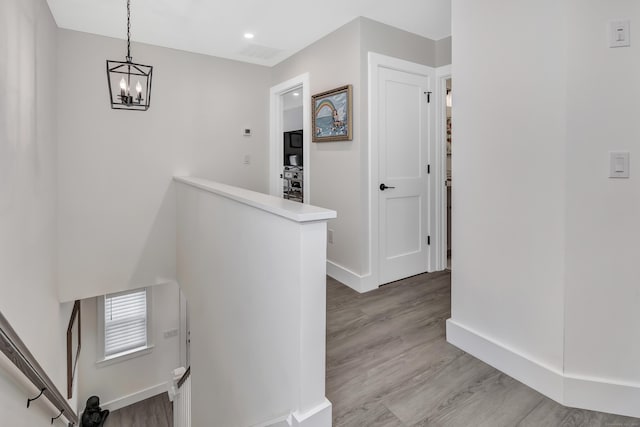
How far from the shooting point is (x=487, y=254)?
6.39ft

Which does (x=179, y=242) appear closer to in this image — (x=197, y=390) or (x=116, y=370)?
(x=197, y=390)

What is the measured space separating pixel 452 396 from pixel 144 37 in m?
4.09

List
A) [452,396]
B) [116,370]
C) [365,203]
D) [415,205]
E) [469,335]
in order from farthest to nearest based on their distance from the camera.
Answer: [116,370]
[415,205]
[365,203]
[469,335]
[452,396]

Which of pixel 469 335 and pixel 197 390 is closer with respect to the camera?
pixel 469 335

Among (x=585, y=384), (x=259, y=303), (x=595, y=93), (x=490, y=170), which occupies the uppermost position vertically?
(x=595, y=93)

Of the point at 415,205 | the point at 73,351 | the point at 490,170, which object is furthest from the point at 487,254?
the point at 73,351

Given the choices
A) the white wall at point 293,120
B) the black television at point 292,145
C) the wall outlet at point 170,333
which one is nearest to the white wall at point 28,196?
the wall outlet at point 170,333

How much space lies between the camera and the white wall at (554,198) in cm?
149

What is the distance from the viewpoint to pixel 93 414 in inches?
178

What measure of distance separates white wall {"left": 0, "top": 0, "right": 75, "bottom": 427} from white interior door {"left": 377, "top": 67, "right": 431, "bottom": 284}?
2.53 metres

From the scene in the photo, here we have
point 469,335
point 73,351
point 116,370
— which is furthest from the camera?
point 116,370

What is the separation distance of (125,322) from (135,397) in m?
1.14

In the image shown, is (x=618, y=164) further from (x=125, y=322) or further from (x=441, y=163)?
(x=125, y=322)

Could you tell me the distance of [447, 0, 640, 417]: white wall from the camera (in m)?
1.49
